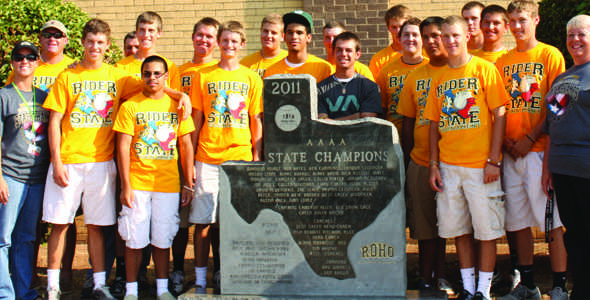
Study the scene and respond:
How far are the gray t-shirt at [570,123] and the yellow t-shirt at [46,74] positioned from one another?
14.1 feet

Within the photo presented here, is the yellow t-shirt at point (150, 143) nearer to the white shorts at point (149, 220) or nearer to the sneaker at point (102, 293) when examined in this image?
the white shorts at point (149, 220)

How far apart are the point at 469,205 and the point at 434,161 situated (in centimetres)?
45

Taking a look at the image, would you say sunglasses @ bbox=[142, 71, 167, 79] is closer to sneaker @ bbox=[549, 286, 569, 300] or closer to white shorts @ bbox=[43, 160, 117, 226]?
white shorts @ bbox=[43, 160, 117, 226]

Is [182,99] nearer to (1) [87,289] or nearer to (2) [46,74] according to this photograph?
(2) [46,74]

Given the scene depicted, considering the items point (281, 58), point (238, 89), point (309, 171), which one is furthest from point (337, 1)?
point (309, 171)

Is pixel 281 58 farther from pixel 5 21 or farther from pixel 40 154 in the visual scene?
pixel 5 21

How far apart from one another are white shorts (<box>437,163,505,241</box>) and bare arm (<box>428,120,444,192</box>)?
48 millimetres

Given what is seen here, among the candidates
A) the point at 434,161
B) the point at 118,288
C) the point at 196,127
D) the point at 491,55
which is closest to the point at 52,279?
the point at 118,288

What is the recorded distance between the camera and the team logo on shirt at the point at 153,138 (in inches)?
187

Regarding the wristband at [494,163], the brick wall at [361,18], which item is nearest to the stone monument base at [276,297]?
the wristband at [494,163]

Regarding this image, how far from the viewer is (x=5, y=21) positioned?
620cm

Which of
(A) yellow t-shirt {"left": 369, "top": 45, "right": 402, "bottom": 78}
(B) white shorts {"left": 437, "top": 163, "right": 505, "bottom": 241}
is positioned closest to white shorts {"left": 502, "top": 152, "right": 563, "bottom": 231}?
(B) white shorts {"left": 437, "top": 163, "right": 505, "bottom": 241}

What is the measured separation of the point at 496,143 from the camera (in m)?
4.48

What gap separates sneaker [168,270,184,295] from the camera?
202 inches
